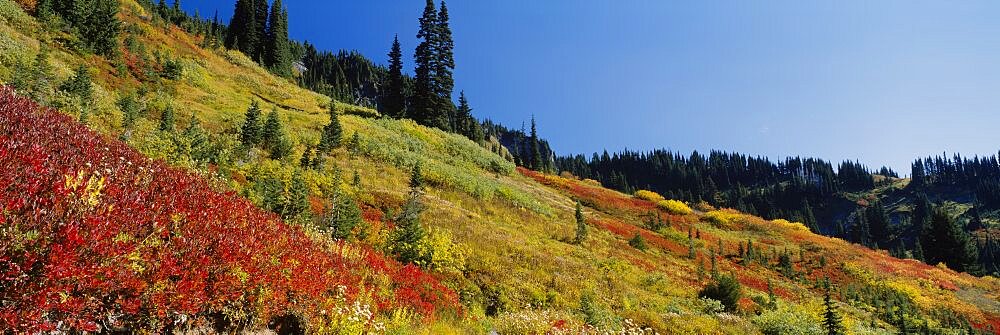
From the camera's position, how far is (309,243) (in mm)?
8133

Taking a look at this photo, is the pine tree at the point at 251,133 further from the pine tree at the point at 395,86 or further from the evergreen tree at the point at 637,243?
the pine tree at the point at 395,86

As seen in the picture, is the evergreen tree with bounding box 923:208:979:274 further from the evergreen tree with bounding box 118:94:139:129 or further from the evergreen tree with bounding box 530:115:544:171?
the evergreen tree with bounding box 118:94:139:129

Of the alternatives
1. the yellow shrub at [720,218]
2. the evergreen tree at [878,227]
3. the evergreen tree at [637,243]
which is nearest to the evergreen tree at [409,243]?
the evergreen tree at [637,243]

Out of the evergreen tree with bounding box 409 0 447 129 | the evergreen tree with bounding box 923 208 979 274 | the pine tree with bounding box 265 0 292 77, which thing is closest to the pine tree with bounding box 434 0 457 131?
the evergreen tree with bounding box 409 0 447 129

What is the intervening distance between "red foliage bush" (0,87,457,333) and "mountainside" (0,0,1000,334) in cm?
2

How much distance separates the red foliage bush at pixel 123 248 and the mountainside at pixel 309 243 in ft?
0.08

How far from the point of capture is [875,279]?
34094 millimetres

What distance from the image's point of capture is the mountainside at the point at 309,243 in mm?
4559

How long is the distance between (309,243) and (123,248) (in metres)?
3.81

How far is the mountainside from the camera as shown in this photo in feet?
15.0

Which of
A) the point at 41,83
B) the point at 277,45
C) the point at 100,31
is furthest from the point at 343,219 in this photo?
the point at 277,45

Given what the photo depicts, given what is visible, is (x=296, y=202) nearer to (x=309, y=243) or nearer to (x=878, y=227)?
(x=309, y=243)

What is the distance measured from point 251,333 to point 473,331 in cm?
450

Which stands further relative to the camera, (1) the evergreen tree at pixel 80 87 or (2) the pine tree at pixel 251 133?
(2) the pine tree at pixel 251 133
